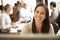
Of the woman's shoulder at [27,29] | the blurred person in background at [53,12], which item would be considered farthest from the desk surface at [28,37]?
the blurred person in background at [53,12]

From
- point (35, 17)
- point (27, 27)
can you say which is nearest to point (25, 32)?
point (27, 27)

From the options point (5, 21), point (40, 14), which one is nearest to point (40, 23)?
point (40, 14)

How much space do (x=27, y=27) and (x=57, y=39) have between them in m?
0.26

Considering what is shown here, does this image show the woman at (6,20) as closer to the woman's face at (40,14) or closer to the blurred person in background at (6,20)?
the blurred person in background at (6,20)

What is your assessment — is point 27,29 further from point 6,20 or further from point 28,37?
point 6,20

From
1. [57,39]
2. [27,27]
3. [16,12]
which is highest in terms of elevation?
[16,12]

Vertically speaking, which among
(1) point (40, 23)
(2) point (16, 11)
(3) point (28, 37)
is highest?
(2) point (16, 11)

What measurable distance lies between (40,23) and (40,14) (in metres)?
0.07

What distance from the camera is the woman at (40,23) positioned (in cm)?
106

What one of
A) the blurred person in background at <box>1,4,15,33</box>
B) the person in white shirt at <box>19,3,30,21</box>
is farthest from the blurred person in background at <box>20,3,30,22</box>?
the blurred person in background at <box>1,4,15,33</box>

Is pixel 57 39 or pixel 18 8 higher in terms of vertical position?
pixel 18 8

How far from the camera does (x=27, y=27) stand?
109cm

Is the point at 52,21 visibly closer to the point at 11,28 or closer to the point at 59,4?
the point at 59,4

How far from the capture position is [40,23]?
108 centimetres
